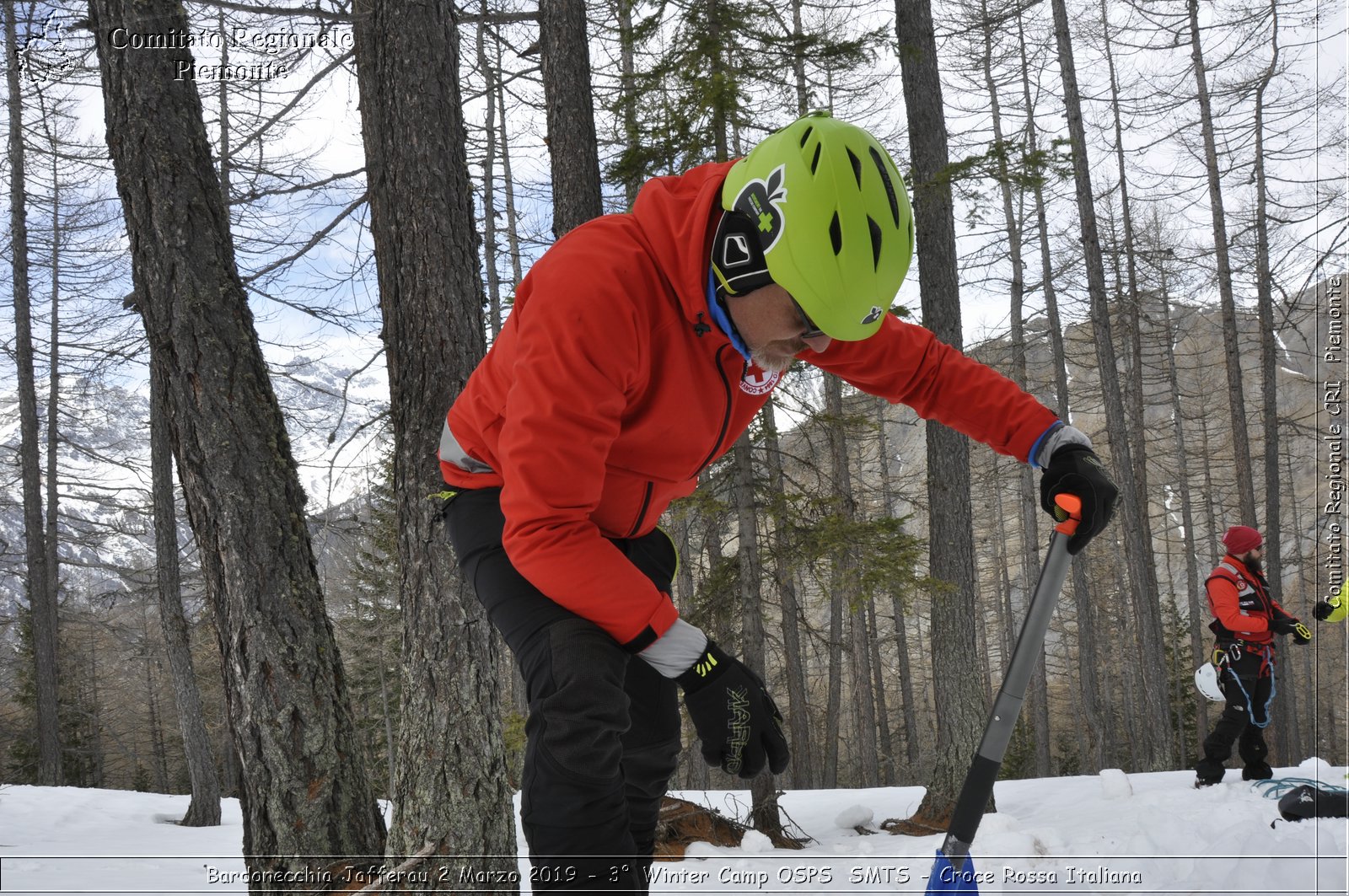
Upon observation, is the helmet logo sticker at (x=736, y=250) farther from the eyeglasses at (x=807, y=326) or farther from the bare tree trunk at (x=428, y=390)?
the bare tree trunk at (x=428, y=390)

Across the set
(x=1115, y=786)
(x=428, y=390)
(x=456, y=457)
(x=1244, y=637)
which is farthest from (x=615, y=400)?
(x=1244, y=637)

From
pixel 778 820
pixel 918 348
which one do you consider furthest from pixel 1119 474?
pixel 918 348

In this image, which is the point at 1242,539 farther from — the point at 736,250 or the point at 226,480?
the point at 226,480

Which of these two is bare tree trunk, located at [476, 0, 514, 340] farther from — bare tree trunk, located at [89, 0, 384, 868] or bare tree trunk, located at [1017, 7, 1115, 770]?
bare tree trunk, located at [1017, 7, 1115, 770]

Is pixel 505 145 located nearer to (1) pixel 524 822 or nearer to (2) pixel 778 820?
(2) pixel 778 820

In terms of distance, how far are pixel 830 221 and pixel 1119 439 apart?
49.3 ft

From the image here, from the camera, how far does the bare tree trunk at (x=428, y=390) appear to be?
3.88 m

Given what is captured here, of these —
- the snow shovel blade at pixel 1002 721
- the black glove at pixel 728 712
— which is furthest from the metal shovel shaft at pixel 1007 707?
the black glove at pixel 728 712

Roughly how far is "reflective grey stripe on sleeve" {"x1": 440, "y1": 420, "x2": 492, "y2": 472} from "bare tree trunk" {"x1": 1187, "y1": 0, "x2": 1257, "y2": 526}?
53.2 ft

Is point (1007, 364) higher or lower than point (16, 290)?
lower

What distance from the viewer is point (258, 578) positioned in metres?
3.74

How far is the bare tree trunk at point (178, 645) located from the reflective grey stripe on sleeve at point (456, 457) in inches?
425

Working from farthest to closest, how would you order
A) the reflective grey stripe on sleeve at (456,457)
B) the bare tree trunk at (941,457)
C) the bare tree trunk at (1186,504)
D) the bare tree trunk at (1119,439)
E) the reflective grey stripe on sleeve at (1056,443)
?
1. the bare tree trunk at (1186,504)
2. the bare tree trunk at (1119,439)
3. the bare tree trunk at (941,457)
4. the reflective grey stripe on sleeve at (1056,443)
5. the reflective grey stripe on sleeve at (456,457)

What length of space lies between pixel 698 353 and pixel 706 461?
1.19 feet
